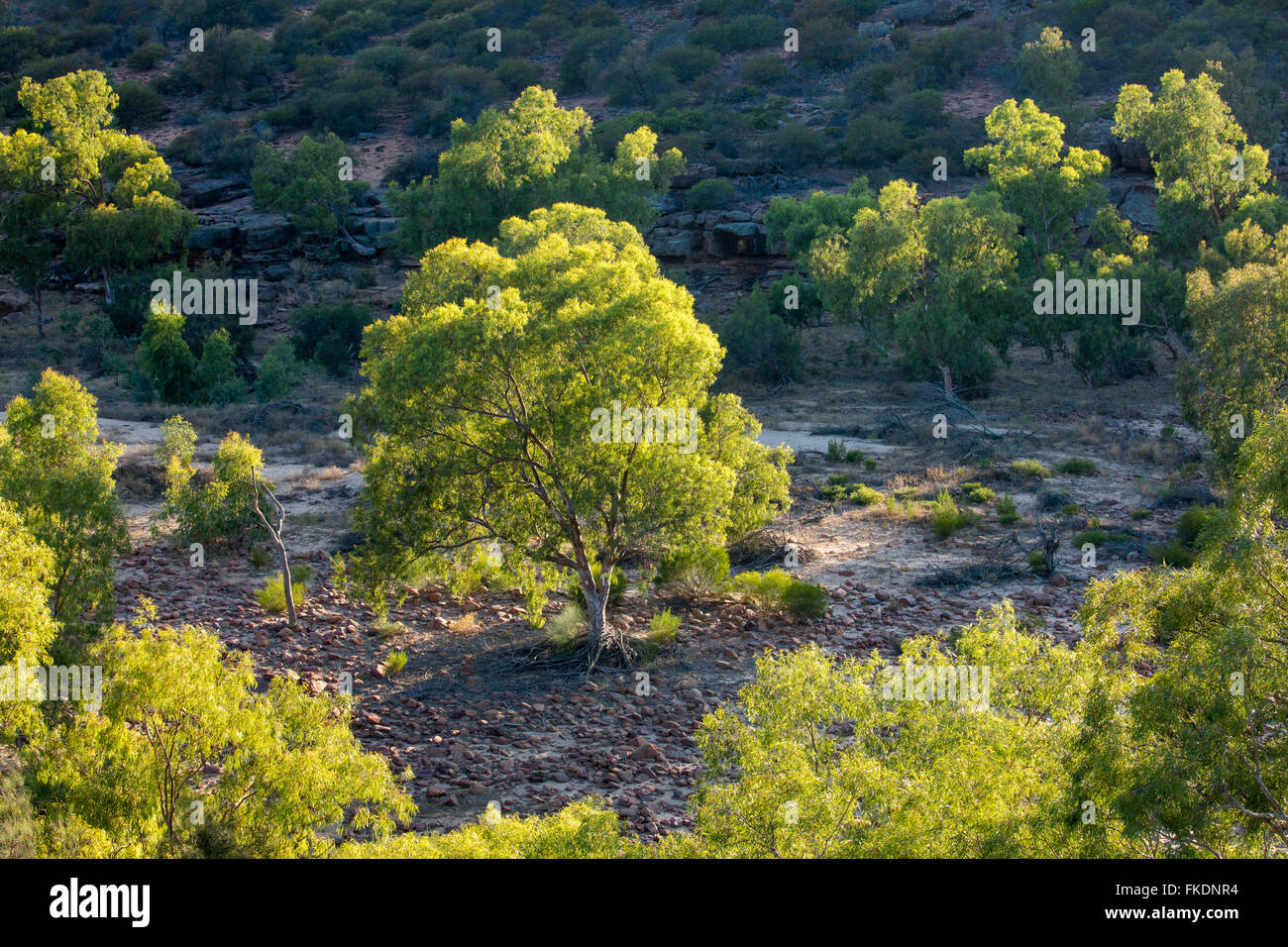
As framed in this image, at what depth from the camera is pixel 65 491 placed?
11328mm

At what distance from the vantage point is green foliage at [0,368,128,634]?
36.0 feet

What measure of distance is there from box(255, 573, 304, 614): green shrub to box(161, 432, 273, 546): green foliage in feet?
5.89

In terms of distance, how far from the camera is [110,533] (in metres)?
11.5

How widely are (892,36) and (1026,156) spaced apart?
31.3m

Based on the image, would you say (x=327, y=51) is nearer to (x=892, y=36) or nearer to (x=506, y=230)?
(x=892, y=36)

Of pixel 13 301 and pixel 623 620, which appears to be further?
pixel 13 301

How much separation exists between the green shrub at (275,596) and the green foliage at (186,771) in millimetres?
8380

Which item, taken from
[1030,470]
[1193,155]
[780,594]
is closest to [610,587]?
[780,594]

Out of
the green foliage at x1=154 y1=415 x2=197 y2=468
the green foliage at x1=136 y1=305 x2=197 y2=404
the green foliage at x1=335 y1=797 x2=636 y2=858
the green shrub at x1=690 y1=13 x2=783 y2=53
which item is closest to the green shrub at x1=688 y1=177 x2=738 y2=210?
the green shrub at x1=690 y1=13 x2=783 y2=53

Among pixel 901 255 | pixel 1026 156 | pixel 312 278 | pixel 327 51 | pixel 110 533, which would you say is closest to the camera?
pixel 110 533

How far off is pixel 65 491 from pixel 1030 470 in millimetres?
18681

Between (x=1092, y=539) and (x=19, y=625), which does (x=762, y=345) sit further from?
(x=19, y=625)

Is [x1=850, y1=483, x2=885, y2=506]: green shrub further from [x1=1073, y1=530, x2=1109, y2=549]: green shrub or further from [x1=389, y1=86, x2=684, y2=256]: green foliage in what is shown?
[x1=389, y1=86, x2=684, y2=256]: green foliage
